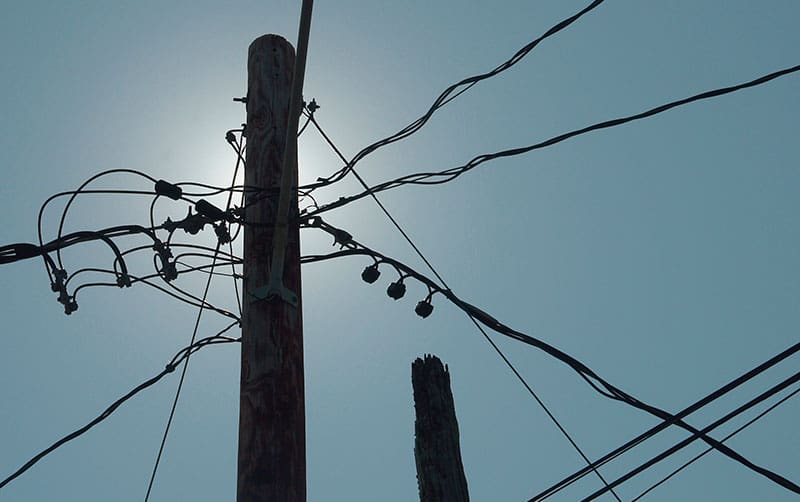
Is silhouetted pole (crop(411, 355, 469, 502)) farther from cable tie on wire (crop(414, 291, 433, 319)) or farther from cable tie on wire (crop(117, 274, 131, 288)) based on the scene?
cable tie on wire (crop(117, 274, 131, 288))

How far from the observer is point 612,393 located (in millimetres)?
6070

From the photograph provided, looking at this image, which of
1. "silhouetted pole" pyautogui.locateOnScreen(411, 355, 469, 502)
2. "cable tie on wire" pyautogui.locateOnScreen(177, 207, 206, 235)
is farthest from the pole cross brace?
"cable tie on wire" pyautogui.locateOnScreen(177, 207, 206, 235)

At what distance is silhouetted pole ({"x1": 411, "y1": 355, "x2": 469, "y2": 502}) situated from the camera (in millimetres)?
4691

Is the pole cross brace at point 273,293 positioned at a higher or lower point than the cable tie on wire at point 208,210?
lower

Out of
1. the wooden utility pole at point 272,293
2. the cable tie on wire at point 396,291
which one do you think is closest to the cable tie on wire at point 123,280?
the wooden utility pole at point 272,293

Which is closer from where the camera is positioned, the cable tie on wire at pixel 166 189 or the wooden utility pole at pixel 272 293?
the wooden utility pole at pixel 272 293

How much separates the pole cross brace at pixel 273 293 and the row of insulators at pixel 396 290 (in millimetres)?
982

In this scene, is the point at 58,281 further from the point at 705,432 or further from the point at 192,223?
the point at 705,432

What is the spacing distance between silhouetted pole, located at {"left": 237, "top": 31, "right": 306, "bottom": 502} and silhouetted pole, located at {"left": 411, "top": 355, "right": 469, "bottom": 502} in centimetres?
62

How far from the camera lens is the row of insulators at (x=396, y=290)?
599cm

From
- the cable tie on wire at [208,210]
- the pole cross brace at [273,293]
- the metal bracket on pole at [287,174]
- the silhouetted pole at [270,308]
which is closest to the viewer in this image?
the silhouetted pole at [270,308]

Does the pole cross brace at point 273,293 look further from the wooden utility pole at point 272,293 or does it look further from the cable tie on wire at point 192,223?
the cable tie on wire at point 192,223

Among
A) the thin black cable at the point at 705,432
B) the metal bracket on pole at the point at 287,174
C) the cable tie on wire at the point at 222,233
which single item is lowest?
the thin black cable at the point at 705,432

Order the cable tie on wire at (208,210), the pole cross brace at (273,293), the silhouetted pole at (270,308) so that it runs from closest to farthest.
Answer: the silhouetted pole at (270,308)
the pole cross brace at (273,293)
the cable tie on wire at (208,210)
